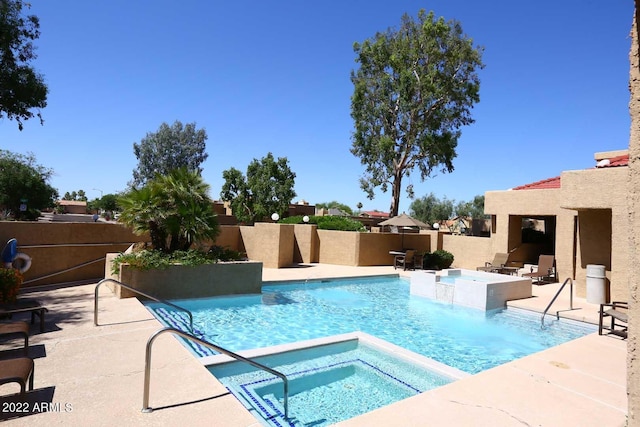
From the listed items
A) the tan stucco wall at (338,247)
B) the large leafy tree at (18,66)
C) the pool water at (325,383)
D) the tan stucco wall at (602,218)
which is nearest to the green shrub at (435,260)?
the tan stucco wall at (338,247)

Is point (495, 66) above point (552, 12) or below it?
above

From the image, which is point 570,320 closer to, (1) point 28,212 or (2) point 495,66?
(2) point 495,66

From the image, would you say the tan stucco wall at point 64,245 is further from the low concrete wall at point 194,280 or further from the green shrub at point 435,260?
the green shrub at point 435,260

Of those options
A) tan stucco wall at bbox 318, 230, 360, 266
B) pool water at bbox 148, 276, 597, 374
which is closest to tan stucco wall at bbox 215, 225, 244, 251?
tan stucco wall at bbox 318, 230, 360, 266

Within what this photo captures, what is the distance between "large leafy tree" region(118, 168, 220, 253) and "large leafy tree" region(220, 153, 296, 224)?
23240 millimetres

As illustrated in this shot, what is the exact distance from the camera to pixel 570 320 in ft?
30.7

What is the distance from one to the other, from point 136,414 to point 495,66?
95.8 feet

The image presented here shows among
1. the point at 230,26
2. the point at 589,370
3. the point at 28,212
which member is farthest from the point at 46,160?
the point at 589,370

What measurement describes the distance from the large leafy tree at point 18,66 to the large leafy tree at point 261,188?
2268cm

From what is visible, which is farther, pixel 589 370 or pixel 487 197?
pixel 487 197

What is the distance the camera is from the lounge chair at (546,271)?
584 inches

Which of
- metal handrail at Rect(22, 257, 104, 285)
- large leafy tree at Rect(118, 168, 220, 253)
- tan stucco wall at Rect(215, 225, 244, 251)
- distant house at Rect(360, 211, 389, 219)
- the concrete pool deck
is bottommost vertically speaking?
the concrete pool deck

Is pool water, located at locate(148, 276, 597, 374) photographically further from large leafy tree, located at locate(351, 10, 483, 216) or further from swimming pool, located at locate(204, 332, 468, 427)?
large leafy tree, located at locate(351, 10, 483, 216)

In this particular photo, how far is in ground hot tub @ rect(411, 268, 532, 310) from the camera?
10.9 metres
